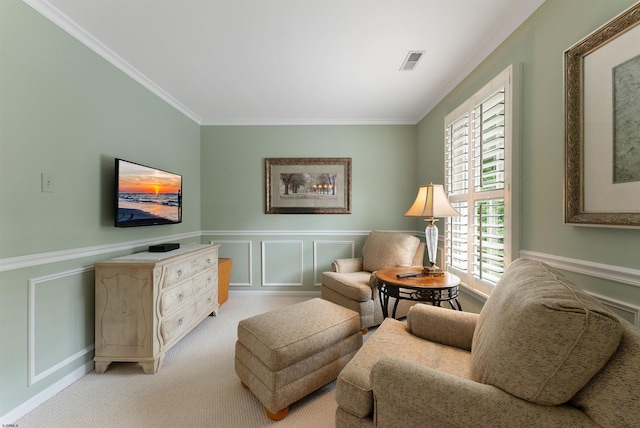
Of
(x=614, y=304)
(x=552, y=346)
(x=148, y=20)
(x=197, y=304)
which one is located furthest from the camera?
(x=197, y=304)

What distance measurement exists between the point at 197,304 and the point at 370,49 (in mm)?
2850

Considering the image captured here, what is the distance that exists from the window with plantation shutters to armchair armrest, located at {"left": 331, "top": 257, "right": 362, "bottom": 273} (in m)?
1.09

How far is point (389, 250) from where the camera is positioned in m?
3.16

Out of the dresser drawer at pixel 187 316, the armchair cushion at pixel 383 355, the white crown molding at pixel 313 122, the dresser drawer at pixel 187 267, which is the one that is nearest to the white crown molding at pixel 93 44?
the white crown molding at pixel 313 122

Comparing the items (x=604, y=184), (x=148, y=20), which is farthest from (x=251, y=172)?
(x=604, y=184)

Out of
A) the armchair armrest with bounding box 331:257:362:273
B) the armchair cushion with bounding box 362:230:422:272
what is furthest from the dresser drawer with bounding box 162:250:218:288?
the armchair cushion with bounding box 362:230:422:272

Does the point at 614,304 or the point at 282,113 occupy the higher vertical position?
the point at 282,113

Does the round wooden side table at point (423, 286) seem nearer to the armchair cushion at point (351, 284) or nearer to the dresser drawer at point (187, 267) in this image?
the armchair cushion at point (351, 284)

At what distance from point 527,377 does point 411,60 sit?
2.41 meters

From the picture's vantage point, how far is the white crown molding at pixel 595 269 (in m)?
1.17

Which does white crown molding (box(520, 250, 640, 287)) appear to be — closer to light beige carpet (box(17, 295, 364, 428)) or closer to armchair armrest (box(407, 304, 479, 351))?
armchair armrest (box(407, 304, 479, 351))

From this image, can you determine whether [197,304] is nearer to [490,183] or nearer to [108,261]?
[108,261]

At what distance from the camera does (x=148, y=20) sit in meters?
1.83

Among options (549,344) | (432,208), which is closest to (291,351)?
(549,344)
